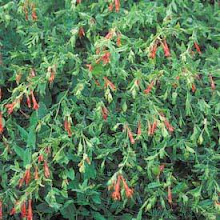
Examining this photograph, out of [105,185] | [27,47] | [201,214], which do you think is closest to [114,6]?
[27,47]

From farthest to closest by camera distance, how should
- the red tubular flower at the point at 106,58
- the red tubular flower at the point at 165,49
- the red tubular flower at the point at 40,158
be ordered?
the red tubular flower at the point at 165,49 < the red tubular flower at the point at 106,58 < the red tubular flower at the point at 40,158

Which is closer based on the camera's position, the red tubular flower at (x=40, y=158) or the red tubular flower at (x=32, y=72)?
the red tubular flower at (x=40, y=158)

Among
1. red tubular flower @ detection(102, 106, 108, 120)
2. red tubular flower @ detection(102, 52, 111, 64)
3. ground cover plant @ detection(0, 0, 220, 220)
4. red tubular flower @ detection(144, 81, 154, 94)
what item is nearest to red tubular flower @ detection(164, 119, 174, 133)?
ground cover plant @ detection(0, 0, 220, 220)

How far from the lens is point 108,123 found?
2.78m

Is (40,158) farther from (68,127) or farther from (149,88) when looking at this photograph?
(149,88)

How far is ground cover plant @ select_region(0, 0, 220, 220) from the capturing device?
2670 mm

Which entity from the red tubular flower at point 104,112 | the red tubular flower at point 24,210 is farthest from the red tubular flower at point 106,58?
the red tubular flower at point 24,210

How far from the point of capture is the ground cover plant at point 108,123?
2.67 meters

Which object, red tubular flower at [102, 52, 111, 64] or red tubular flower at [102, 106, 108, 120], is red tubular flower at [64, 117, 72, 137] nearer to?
red tubular flower at [102, 106, 108, 120]

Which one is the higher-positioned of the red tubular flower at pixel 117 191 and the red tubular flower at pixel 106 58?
the red tubular flower at pixel 106 58

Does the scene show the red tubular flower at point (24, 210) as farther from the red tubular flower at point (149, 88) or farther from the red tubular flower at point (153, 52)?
the red tubular flower at point (153, 52)

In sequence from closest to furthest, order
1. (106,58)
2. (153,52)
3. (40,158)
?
(40,158) → (106,58) → (153,52)

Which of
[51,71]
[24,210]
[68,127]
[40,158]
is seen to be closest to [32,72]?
[51,71]

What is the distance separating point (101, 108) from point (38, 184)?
455 millimetres
